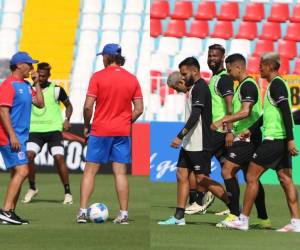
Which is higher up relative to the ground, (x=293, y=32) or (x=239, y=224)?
(x=293, y=32)

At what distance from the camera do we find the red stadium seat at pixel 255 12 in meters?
27.2

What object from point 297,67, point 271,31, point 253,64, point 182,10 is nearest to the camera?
point 297,67

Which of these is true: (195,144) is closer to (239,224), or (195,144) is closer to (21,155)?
(239,224)

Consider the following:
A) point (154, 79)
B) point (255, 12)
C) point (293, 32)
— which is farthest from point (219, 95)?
point (255, 12)

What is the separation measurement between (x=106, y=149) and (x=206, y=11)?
16.6 meters

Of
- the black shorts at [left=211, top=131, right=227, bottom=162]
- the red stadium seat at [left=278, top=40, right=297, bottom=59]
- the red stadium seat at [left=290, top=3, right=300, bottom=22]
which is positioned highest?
the red stadium seat at [left=290, top=3, right=300, bottom=22]

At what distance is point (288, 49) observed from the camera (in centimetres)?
2594

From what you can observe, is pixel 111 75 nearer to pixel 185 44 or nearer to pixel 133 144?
pixel 133 144

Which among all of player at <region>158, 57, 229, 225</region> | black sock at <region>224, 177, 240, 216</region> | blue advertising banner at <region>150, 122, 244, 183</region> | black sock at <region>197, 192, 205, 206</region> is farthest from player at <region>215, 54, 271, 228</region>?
blue advertising banner at <region>150, 122, 244, 183</region>

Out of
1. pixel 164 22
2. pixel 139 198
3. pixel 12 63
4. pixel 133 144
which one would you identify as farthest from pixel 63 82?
pixel 12 63

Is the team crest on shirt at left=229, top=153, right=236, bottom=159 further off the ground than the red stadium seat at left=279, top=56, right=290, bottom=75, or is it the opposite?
the red stadium seat at left=279, top=56, right=290, bottom=75

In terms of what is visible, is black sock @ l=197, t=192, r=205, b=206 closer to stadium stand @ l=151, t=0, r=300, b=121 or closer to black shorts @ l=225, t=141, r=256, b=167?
black shorts @ l=225, t=141, r=256, b=167

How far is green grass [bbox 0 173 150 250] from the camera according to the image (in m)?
9.67

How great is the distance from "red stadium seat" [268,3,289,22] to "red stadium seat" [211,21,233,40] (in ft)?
3.61
